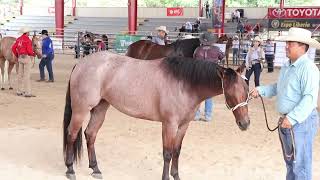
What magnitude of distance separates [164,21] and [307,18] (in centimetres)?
1222

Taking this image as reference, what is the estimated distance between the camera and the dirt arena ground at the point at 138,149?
209 inches

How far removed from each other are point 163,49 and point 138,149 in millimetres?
3657

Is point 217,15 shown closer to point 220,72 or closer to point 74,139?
point 74,139

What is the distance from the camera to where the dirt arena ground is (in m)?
5.30

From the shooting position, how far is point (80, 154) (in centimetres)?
533

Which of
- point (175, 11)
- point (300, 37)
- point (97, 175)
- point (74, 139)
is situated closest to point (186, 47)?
point (74, 139)

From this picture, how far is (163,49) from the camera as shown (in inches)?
377

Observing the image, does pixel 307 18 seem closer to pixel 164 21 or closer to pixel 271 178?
pixel 164 21

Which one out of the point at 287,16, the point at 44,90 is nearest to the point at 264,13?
the point at 287,16

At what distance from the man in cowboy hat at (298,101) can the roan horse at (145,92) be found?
0.80m

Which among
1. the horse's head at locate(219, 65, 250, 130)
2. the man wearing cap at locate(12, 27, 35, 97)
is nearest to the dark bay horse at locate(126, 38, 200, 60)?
the man wearing cap at locate(12, 27, 35, 97)

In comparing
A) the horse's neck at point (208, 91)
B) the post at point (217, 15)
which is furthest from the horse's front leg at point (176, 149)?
the post at point (217, 15)

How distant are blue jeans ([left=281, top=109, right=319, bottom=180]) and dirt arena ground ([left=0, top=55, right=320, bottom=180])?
1602mm

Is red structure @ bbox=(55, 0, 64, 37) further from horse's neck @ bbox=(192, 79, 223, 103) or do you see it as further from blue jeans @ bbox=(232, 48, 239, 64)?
horse's neck @ bbox=(192, 79, 223, 103)
